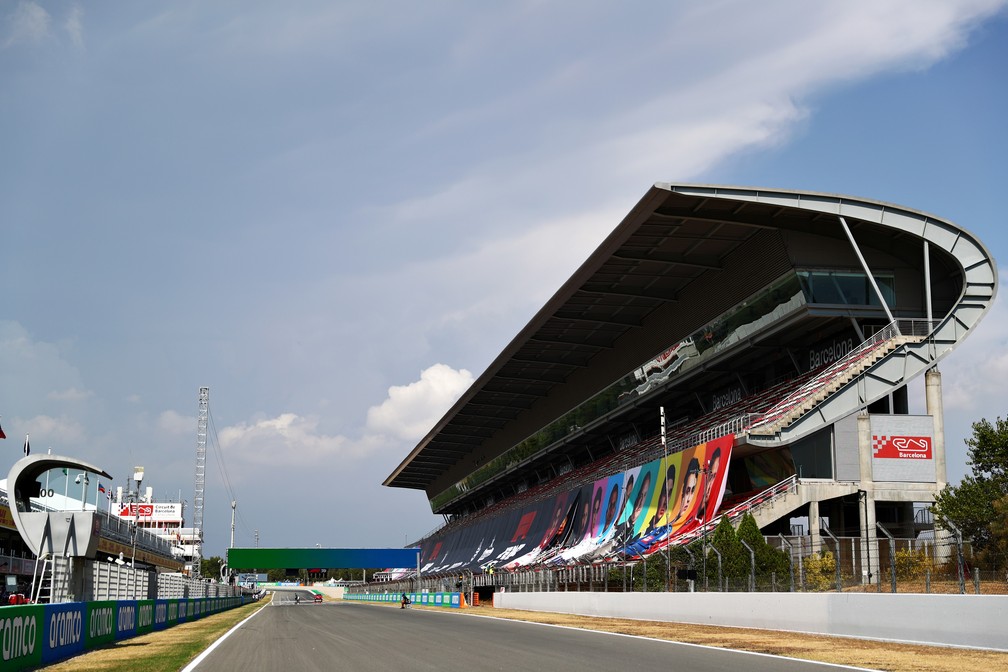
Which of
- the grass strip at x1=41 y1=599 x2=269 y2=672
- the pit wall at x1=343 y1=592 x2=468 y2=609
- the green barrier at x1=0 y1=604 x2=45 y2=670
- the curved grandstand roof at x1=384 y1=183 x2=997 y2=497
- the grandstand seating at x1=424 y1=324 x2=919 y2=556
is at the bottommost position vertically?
the pit wall at x1=343 y1=592 x2=468 y2=609

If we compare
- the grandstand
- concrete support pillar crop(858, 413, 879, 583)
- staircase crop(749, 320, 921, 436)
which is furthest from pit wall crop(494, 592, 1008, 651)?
staircase crop(749, 320, 921, 436)

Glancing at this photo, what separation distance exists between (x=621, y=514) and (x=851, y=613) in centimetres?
3289

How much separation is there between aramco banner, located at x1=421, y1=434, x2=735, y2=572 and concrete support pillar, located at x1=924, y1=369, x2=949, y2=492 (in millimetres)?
8511

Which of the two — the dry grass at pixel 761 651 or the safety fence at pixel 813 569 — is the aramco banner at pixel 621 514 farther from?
the dry grass at pixel 761 651

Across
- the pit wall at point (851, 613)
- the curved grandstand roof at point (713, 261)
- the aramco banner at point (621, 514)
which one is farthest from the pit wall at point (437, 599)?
the pit wall at point (851, 613)

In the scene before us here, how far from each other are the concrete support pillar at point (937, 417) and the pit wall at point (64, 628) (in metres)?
31.7

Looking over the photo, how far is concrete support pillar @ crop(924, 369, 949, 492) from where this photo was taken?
43.0 metres

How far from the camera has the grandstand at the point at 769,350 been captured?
140 ft

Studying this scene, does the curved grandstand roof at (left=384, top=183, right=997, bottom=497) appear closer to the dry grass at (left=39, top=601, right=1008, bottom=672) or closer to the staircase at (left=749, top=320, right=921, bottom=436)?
the staircase at (left=749, top=320, right=921, bottom=436)

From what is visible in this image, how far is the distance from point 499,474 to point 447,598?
3425cm

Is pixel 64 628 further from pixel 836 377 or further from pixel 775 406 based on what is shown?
pixel 775 406

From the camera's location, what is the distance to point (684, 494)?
48.7 metres

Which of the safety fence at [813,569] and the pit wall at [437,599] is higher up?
the safety fence at [813,569]

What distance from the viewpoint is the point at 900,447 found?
42938 millimetres
